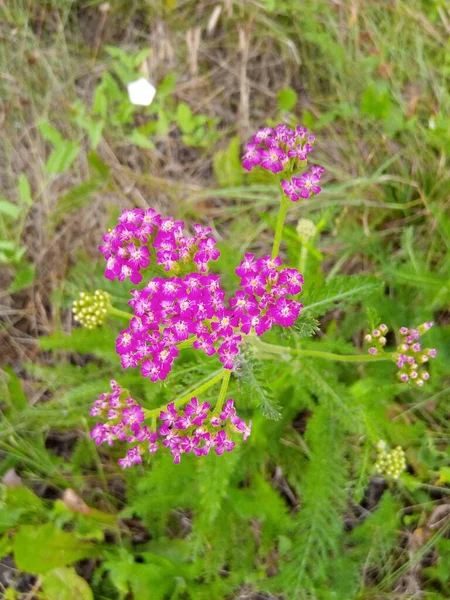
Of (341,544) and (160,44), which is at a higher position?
(160,44)

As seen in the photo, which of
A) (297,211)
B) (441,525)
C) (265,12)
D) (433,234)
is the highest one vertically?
(265,12)

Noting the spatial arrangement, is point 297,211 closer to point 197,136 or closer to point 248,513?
point 197,136

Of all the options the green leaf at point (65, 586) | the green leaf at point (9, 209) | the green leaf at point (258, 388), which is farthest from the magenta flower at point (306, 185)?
the green leaf at point (9, 209)

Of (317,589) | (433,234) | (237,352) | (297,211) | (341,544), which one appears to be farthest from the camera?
(297,211)

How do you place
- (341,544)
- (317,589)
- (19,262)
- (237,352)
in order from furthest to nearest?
1. (19,262)
2. (341,544)
3. (317,589)
4. (237,352)

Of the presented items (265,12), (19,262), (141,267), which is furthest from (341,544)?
(265,12)

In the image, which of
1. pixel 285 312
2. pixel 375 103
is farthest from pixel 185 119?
pixel 285 312

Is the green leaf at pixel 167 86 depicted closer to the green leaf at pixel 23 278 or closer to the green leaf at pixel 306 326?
the green leaf at pixel 23 278
